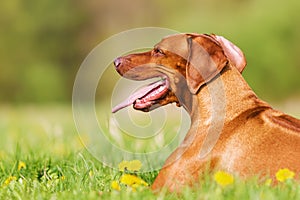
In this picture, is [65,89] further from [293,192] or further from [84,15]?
[293,192]

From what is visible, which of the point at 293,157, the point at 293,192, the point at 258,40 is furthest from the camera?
the point at 258,40

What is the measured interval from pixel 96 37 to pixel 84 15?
1522 mm

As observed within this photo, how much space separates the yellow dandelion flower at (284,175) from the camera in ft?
11.8

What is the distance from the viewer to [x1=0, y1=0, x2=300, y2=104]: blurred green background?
24.2m

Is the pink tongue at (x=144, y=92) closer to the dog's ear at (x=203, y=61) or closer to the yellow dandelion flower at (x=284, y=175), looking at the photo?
the dog's ear at (x=203, y=61)

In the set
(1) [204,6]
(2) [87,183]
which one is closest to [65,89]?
(1) [204,6]

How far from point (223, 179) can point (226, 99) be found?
0.66 metres

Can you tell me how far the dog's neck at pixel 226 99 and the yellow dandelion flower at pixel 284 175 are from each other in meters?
0.49

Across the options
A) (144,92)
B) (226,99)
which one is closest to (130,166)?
(144,92)

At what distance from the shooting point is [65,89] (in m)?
34.2

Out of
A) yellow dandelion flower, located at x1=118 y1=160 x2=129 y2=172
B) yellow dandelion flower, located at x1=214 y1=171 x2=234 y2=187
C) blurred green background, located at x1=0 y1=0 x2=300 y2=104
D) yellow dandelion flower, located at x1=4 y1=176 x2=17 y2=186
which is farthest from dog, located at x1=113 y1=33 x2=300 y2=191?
blurred green background, located at x1=0 y1=0 x2=300 y2=104

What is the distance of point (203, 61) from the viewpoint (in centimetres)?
400

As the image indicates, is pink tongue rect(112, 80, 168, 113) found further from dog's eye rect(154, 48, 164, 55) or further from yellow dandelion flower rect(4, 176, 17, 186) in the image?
yellow dandelion flower rect(4, 176, 17, 186)

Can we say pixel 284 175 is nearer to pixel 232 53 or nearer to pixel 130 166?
pixel 232 53
